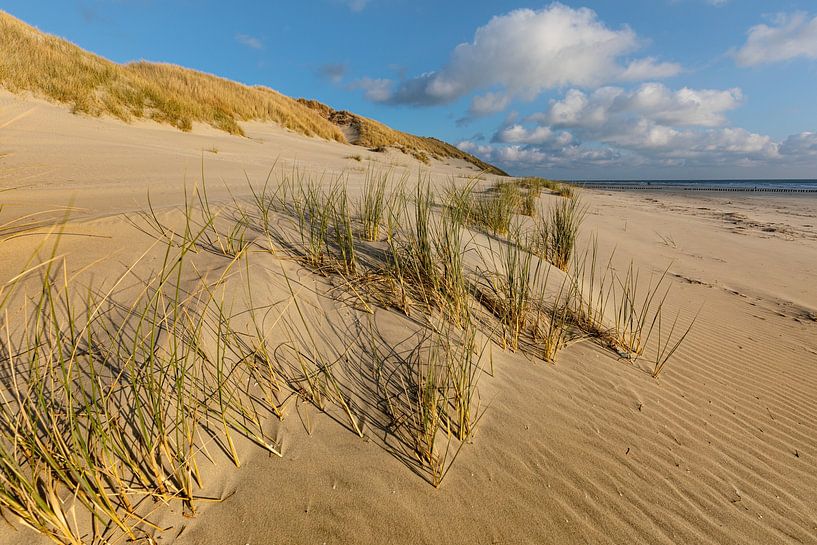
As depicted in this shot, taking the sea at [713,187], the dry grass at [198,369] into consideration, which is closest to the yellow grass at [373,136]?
the sea at [713,187]

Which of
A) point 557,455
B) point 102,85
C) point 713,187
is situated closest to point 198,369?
point 557,455

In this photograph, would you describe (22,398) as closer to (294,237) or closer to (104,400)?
(104,400)

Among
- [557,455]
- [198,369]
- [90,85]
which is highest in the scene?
[90,85]

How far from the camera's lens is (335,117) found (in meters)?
27.3

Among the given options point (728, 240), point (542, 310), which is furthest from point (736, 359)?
point (728, 240)

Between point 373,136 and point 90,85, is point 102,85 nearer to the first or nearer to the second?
point 90,85

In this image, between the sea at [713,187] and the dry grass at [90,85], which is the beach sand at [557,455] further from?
the sea at [713,187]

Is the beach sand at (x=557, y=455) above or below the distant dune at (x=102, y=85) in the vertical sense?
below

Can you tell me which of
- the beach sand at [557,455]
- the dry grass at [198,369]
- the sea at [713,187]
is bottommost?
the beach sand at [557,455]

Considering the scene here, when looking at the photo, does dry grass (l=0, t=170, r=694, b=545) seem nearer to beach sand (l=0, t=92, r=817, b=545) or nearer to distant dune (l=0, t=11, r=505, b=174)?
beach sand (l=0, t=92, r=817, b=545)

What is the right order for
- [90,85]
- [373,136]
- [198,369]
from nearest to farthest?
[198,369], [90,85], [373,136]

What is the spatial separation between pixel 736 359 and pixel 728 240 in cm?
523

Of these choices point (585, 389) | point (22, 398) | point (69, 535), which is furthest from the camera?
point (585, 389)

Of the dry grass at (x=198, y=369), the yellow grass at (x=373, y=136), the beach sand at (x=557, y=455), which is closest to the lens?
the dry grass at (x=198, y=369)
